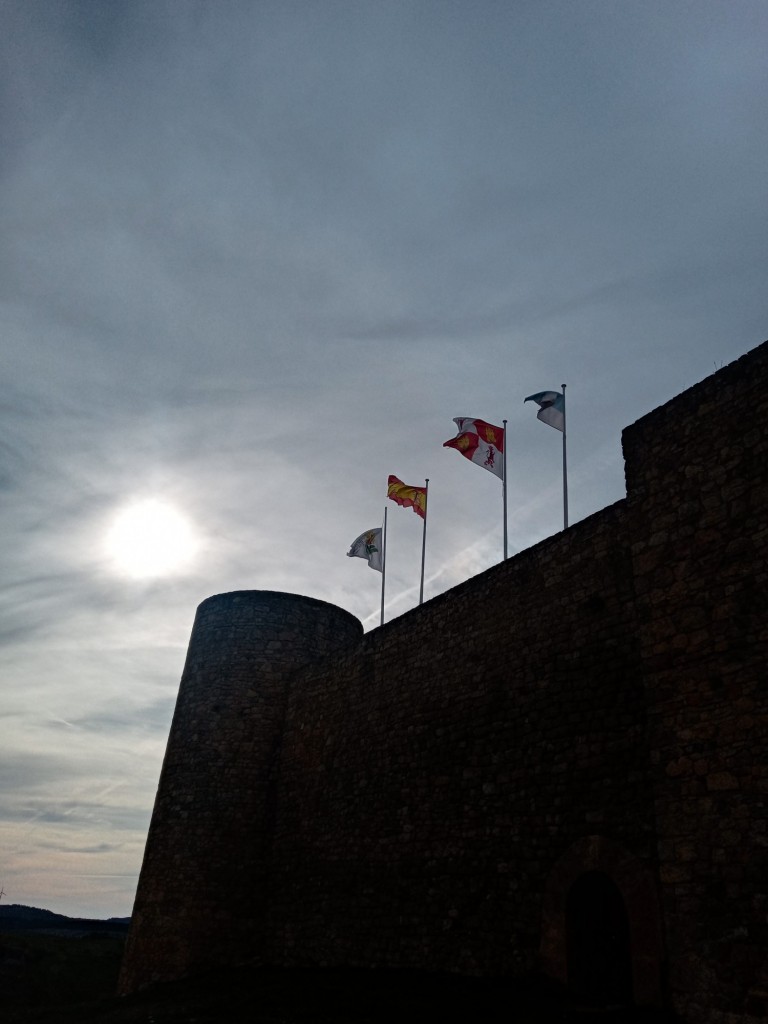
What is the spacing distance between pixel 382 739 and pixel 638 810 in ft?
18.4

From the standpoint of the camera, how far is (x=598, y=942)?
26.8 feet

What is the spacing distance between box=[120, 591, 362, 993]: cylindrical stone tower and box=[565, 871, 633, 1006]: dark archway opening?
8372 mm

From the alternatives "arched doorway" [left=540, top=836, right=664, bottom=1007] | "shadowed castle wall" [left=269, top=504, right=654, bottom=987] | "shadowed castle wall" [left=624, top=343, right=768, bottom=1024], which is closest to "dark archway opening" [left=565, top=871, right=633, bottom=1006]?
"arched doorway" [left=540, top=836, right=664, bottom=1007]

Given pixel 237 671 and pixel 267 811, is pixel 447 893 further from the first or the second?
pixel 237 671

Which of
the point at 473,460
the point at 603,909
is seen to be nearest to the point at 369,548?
the point at 473,460

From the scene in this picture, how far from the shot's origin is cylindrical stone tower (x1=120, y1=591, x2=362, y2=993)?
48.2ft

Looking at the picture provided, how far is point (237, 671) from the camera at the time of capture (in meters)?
17.1

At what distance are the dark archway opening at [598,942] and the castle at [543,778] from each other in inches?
0.9

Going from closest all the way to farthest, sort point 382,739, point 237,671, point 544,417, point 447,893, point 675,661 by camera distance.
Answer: point 675,661 < point 447,893 < point 382,739 < point 544,417 < point 237,671

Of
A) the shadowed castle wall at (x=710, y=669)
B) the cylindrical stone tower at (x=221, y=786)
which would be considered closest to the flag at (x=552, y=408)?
the shadowed castle wall at (x=710, y=669)

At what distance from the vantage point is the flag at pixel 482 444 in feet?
52.9

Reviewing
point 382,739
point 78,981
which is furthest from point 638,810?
point 78,981

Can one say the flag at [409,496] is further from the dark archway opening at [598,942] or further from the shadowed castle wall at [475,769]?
the dark archway opening at [598,942]

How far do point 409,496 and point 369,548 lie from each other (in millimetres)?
2034
